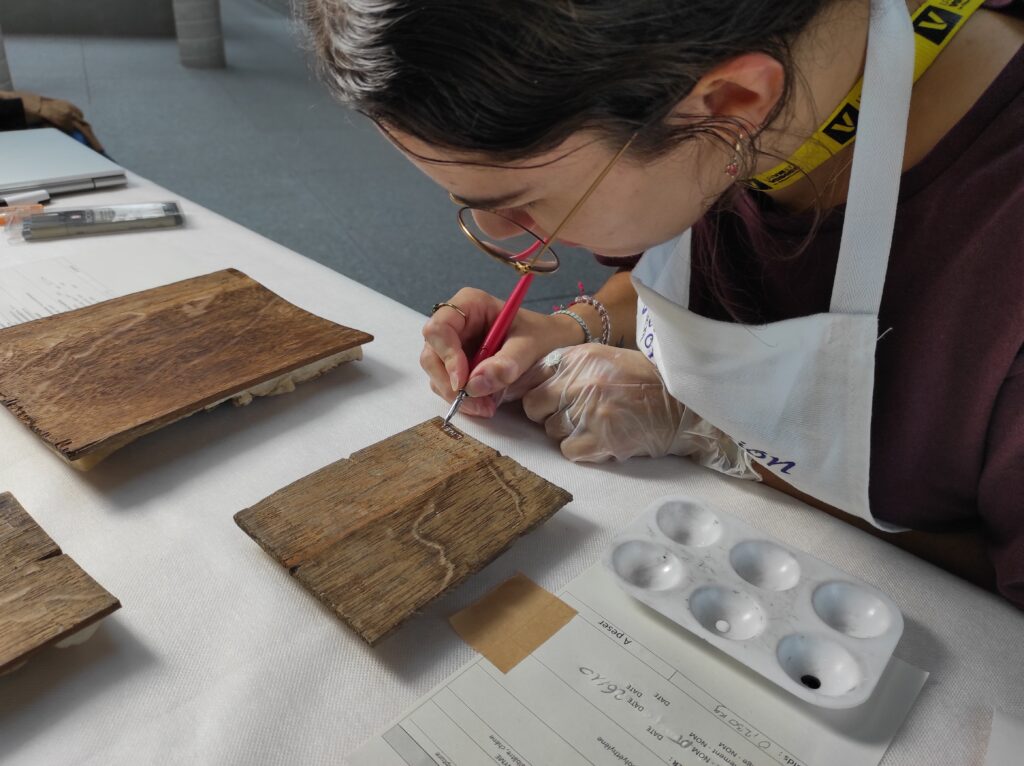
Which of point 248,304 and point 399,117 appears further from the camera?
point 248,304

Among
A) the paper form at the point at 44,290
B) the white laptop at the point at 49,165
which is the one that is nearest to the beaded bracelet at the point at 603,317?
the paper form at the point at 44,290

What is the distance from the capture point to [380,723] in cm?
A: 48

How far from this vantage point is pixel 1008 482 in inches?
22.9

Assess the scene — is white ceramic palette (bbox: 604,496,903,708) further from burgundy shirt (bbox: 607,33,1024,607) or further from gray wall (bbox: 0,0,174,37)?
gray wall (bbox: 0,0,174,37)

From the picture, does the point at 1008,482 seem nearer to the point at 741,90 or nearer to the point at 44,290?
the point at 741,90

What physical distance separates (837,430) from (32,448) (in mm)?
718

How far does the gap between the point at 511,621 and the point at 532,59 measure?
15.2 inches

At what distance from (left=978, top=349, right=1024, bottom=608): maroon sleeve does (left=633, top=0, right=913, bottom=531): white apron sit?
0.09 meters

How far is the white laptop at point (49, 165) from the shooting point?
119 centimetres

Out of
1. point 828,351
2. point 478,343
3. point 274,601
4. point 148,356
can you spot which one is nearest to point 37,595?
point 274,601

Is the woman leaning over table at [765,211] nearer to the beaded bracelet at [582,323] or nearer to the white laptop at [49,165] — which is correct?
the beaded bracelet at [582,323]

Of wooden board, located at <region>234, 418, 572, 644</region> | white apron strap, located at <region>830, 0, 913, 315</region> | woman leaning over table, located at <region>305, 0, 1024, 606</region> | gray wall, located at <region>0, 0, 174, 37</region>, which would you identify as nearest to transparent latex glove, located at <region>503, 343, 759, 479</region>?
woman leaning over table, located at <region>305, 0, 1024, 606</region>

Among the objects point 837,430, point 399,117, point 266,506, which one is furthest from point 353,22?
point 837,430

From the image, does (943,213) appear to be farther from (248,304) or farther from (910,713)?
(248,304)
